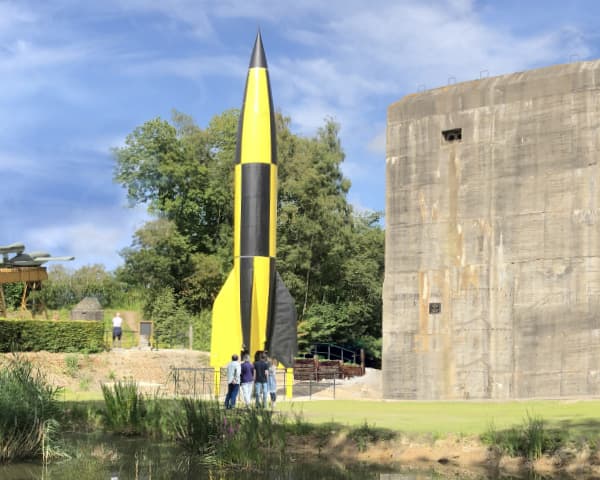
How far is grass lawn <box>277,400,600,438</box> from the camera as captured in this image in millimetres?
14695

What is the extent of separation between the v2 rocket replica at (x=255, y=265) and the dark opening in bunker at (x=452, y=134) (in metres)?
5.44

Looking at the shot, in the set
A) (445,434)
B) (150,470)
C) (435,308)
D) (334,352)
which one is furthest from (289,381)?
(334,352)

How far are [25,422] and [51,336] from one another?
55.4 ft

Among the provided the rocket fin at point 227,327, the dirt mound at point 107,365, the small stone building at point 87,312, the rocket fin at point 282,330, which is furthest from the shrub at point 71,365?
the small stone building at point 87,312

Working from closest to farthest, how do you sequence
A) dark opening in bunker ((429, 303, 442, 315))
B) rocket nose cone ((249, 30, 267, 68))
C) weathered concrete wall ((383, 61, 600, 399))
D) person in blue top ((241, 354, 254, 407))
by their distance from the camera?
person in blue top ((241, 354, 254, 407))
weathered concrete wall ((383, 61, 600, 399))
dark opening in bunker ((429, 303, 442, 315))
rocket nose cone ((249, 30, 267, 68))

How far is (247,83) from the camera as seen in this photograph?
86.3 ft

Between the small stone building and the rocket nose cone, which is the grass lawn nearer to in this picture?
the rocket nose cone

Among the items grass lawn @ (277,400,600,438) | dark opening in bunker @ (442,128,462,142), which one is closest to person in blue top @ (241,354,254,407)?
grass lawn @ (277,400,600,438)

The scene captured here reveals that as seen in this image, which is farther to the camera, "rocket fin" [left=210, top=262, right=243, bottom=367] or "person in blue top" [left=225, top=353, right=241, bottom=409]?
"rocket fin" [left=210, top=262, right=243, bottom=367]

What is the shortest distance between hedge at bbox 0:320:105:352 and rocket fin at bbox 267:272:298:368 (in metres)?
8.57

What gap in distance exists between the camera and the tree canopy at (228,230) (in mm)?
43688

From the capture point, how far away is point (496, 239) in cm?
2511

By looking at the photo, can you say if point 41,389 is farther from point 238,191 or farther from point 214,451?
point 238,191

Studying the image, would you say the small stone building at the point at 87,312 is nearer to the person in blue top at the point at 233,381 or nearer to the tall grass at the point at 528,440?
the person in blue top at the point at 233,381
